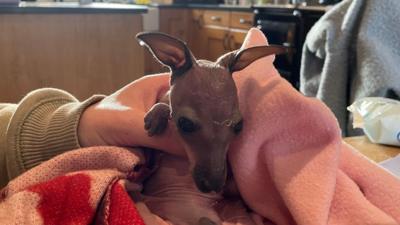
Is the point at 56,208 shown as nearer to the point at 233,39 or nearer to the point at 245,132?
the point at 245,132

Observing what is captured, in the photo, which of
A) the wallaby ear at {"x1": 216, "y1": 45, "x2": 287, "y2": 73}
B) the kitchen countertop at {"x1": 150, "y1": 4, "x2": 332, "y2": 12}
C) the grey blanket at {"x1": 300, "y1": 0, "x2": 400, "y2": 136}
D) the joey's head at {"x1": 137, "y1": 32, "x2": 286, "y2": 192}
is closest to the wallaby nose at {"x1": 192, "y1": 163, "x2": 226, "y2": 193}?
the joey's head at {"x1": 137, "y1": 32, "x2": 286, "y2": 192}

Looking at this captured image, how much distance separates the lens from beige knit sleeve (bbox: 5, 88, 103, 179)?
1.82ft

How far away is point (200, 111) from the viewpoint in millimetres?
524

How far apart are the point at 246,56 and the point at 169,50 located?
4.0 inches

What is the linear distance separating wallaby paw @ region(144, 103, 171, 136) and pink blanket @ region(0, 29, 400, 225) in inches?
1.7

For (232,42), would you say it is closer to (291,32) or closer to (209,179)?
(291,32)

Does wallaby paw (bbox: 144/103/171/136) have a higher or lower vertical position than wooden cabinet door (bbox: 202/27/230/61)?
higher

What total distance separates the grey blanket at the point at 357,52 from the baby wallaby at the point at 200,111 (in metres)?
0.68

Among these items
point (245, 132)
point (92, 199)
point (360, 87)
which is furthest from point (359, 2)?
point (92, 199)

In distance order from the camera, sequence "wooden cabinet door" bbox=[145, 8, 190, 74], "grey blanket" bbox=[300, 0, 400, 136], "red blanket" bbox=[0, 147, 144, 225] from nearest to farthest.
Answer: "red blanket" bbox=[0, 147, 144, 225] → "grey blanket" bbox=[300, 0, 400, 136] → "wooden cabinet door" bbox=[145, 8, 190, 74]

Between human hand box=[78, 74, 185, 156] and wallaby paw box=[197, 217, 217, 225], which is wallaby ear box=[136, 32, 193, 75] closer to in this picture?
human hand box=[78, 74, 185, 156]

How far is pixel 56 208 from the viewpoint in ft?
1.48

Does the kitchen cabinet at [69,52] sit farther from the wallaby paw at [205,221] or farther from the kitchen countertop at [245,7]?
the wallaby paw at [205,221]

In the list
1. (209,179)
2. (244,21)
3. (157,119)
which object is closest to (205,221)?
(209,179)
